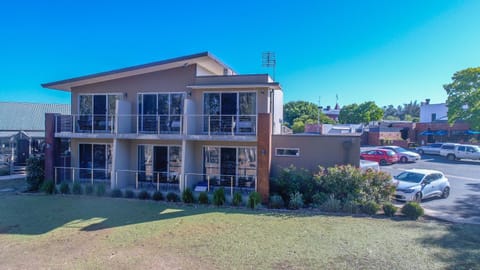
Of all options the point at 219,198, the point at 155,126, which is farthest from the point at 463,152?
the point at 155,126

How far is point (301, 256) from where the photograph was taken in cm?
686

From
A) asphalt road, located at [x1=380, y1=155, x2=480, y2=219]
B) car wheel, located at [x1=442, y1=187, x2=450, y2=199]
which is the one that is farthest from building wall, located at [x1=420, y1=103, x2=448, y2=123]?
car wheel, located at [x1=442, y1=187, x2=450, y2=199]

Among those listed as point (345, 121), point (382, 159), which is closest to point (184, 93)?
point (382, 159)

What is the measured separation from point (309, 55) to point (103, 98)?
1606 cm

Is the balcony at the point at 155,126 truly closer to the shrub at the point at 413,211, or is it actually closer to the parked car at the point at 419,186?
the shrub at the point at 413,211

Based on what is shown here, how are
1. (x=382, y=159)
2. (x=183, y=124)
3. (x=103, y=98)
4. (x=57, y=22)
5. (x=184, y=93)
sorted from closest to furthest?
(x=183, y=124) < (x=184, y=93) < (x=103, y=98) < (x=57, y=22) < (x=382, y=159)

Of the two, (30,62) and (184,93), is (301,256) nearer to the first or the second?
(184,93)

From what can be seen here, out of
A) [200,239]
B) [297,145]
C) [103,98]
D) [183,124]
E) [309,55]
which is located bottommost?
[200,239]

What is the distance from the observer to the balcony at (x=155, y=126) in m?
14.1

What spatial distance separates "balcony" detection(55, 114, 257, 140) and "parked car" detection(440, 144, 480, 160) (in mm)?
25790

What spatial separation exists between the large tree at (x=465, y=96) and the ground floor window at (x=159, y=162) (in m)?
34.3

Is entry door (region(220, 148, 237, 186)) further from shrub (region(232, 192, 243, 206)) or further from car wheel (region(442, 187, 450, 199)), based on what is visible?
car wheel (region(442, 187, 450, 199))

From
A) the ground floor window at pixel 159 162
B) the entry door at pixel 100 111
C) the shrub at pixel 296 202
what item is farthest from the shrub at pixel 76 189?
the shrub at pixel 296 202

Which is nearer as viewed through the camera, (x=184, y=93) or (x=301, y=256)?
(x=301, y=256)
